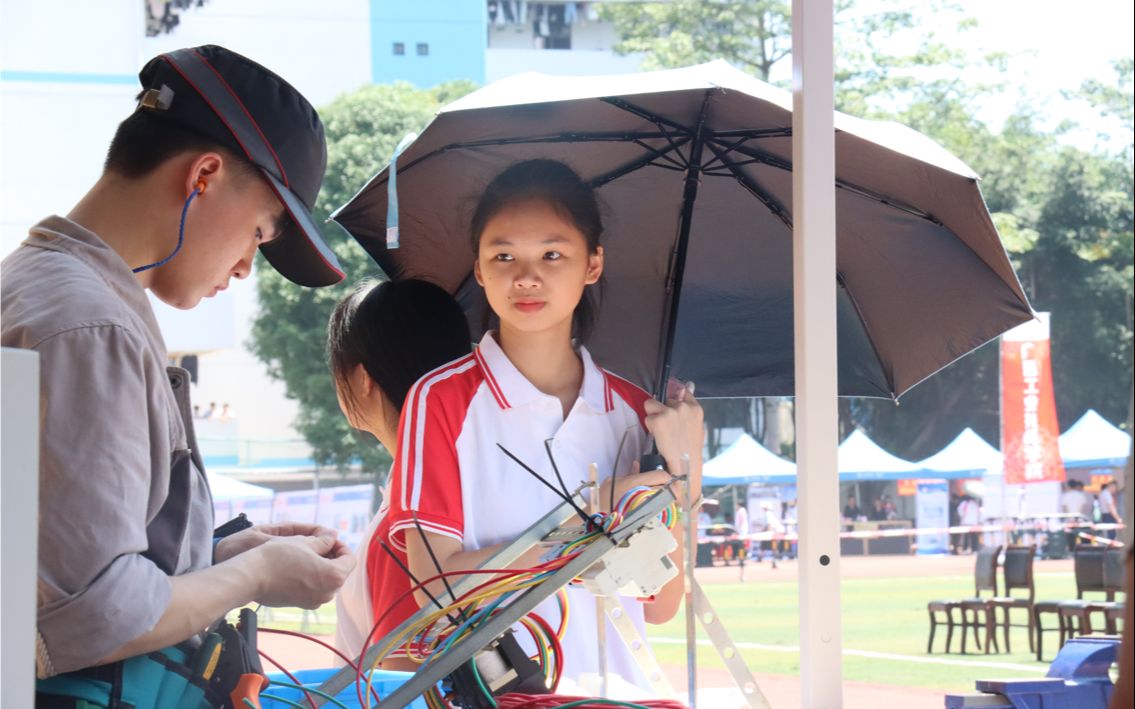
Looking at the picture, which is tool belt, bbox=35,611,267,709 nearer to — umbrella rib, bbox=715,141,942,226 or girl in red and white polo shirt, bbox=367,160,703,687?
girl in red and white polo shirt, bbox=367,160,703,687

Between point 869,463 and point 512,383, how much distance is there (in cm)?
2084

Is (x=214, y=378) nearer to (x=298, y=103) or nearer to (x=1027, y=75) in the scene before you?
(x=1027, y=75)

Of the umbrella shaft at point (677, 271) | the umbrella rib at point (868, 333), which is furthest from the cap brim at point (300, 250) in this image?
the umbrella rib at point (868, 333)

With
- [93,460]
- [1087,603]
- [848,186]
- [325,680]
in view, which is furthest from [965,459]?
[93,460]

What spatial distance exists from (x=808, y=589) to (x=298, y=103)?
3.23 feet

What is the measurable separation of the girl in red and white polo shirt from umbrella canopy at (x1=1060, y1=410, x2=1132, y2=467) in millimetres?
20179

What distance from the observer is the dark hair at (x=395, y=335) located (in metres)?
2.65

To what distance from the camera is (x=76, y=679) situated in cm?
140

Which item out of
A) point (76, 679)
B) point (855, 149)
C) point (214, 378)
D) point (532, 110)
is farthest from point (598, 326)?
point (214, 378)

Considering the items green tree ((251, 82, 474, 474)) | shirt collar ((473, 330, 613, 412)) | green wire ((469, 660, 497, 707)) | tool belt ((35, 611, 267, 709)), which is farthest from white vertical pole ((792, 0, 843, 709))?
green tree ((251, 82, 474, 474))

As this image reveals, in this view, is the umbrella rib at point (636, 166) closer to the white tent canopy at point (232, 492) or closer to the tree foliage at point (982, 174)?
the white tent canopy at point (232, 492)

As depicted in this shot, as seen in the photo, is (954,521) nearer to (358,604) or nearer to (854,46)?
(854,46)

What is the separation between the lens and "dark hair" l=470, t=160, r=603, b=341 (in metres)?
2.30

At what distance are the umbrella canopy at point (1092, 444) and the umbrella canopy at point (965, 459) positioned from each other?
1.94m
